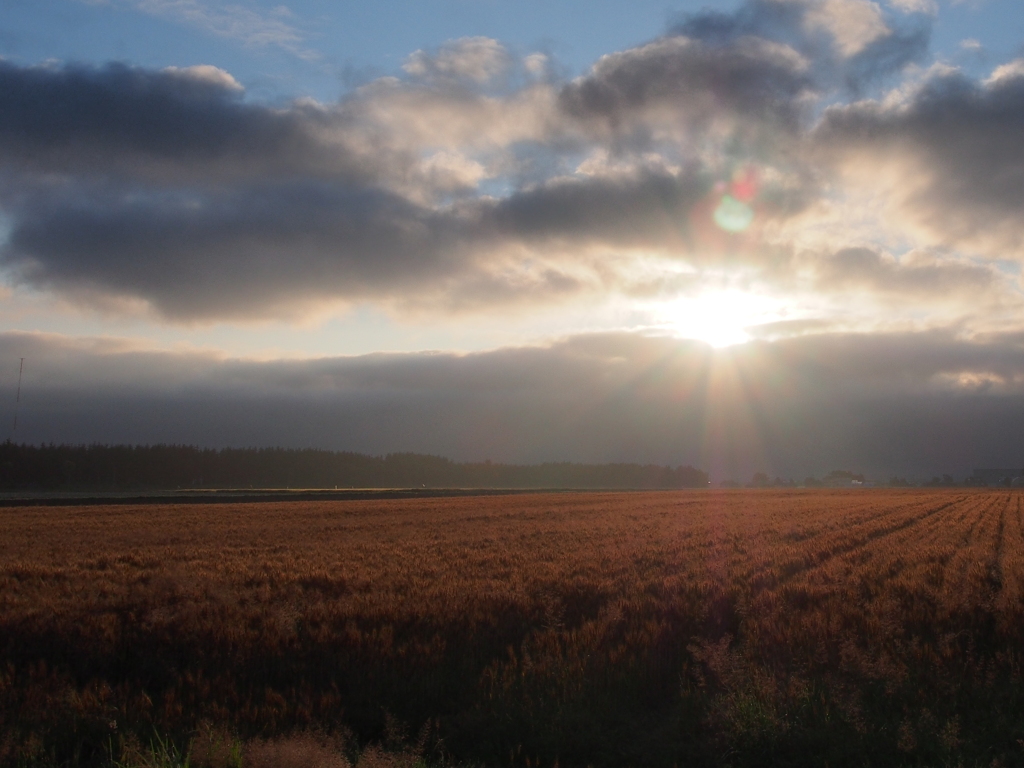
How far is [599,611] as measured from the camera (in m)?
13.3

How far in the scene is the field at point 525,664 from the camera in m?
8.05

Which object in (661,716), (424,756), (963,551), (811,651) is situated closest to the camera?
(424,756)

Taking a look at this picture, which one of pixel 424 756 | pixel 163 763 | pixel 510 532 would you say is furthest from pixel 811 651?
pixel 510 532

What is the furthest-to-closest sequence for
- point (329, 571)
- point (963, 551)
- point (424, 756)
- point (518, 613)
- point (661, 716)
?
point (963, 551) < point (329, 571) < point (518, 613) < point (661, 716) < point (424, 756)

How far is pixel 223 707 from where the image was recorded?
892cm

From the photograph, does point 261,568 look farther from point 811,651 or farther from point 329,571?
point 811,651

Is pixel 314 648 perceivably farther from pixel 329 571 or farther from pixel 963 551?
pixel 963 551

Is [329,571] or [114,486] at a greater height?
[329,571]

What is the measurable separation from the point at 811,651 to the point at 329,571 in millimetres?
12624

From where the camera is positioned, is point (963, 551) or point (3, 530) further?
point (3, 530)

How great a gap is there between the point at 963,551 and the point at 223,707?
22.5 metres

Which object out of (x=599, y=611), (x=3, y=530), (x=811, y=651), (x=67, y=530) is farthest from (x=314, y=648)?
(x=3, y=530)

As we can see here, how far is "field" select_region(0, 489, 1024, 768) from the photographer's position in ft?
26.4

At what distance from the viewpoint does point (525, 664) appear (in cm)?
1016
